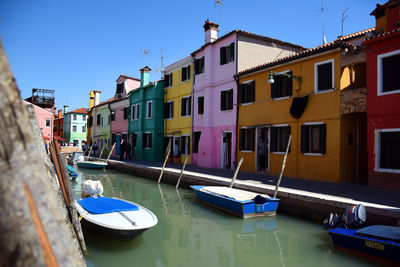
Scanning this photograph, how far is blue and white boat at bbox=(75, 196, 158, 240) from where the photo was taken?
6.94 metres

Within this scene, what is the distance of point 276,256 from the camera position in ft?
22.4

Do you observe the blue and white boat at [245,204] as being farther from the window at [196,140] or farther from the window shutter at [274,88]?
the window at [196,140]

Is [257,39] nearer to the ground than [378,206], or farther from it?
farther from it

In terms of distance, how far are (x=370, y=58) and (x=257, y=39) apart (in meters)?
8.91

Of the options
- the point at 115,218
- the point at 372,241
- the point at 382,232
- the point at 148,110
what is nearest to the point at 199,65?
the point at 148,110

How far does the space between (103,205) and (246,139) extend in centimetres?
1096

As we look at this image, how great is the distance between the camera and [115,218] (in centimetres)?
746

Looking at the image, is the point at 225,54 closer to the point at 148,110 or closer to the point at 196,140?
the point at 196,140

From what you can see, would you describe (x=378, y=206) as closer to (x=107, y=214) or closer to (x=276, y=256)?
(x=276, y=256)

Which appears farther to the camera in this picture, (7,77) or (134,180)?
(134,180)

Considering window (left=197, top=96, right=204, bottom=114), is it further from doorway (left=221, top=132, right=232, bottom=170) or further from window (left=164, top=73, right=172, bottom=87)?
window (left=164, top=73, right=172, bottom=87)

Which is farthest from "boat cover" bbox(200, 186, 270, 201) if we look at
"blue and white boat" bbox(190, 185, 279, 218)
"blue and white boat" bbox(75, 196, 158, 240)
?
"blue and white boat" bbox(75, 196, 158, 240)

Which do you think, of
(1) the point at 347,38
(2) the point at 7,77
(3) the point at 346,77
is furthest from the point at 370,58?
(2) the point at 7,77

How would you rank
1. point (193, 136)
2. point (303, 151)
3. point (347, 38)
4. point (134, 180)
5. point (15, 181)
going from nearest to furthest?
1. point (15, 181)
2. point (303, 151)
3. point (347, 38)
4. point (134, 180)
5. point (193, 136)
